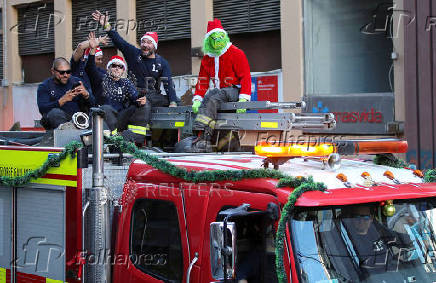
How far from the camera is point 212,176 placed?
3512 mm

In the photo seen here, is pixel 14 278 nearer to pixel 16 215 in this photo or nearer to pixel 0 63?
pixel 16 215

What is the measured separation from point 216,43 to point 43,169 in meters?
2.95

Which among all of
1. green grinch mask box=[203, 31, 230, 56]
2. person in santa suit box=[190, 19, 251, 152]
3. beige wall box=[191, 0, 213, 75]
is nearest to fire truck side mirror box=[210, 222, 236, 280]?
person in santa suit box=[190, 19, 251, 152]

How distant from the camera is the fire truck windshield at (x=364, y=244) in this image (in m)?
3.04

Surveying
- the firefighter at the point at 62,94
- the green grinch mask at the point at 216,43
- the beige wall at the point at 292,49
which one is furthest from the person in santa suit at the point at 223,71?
the beige wall at the point at 292,49

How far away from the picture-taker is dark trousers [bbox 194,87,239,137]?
17.6 ft

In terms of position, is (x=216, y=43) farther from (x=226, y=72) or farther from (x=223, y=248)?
(x=223, y=248)

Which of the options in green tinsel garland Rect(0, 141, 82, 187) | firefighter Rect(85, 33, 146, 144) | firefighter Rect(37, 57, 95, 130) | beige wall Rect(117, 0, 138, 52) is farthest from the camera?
beige wall Rect(117, 0, 138, 52)

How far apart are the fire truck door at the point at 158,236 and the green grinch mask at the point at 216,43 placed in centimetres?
316

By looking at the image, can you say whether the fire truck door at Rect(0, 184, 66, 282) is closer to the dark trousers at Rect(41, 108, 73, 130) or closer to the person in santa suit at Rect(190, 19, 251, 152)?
the dark trousers at Rect(41, 108, 73, 130)

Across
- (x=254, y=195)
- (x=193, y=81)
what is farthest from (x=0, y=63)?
(x=254, y=195)

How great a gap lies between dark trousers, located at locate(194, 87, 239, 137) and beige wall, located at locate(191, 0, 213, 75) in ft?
26.8

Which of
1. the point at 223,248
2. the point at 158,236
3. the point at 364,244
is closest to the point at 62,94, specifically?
the point at 158,236

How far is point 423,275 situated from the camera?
324 cm
